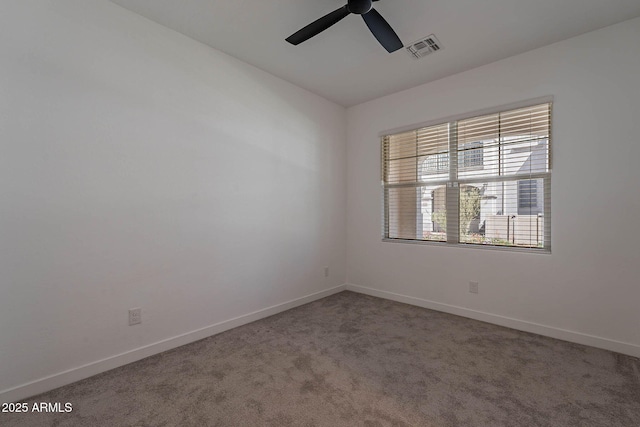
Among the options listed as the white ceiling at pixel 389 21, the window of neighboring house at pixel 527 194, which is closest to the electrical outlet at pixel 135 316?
the white ceiling at pixel 389 21

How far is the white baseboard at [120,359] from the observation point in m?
1.79

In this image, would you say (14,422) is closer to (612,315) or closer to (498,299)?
(498,299)

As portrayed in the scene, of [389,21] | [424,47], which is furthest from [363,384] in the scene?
[424,47]

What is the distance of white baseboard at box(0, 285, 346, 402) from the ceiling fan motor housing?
2767 mm

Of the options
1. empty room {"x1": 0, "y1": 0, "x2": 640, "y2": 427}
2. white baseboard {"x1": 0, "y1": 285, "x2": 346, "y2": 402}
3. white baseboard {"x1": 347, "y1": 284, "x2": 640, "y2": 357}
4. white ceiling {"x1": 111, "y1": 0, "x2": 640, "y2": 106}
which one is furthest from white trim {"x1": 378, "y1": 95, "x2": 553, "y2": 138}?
white baseboard {"x1": 0, "y1": 285, "x2": 346, "y2": 402}

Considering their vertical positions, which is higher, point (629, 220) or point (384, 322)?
point (629, 220)

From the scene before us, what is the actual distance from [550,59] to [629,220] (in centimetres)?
154

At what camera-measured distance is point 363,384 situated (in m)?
1.92

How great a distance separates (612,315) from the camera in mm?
2385

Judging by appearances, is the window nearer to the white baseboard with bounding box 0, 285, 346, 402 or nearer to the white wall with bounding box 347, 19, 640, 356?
the white wall with bounding box 347, 19, 640, 356

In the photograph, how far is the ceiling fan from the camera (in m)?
1.84

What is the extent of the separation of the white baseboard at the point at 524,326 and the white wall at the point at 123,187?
1523mm

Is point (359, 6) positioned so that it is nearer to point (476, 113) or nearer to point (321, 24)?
point (321, 24)

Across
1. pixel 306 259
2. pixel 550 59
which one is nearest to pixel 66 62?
pixel 306 259
